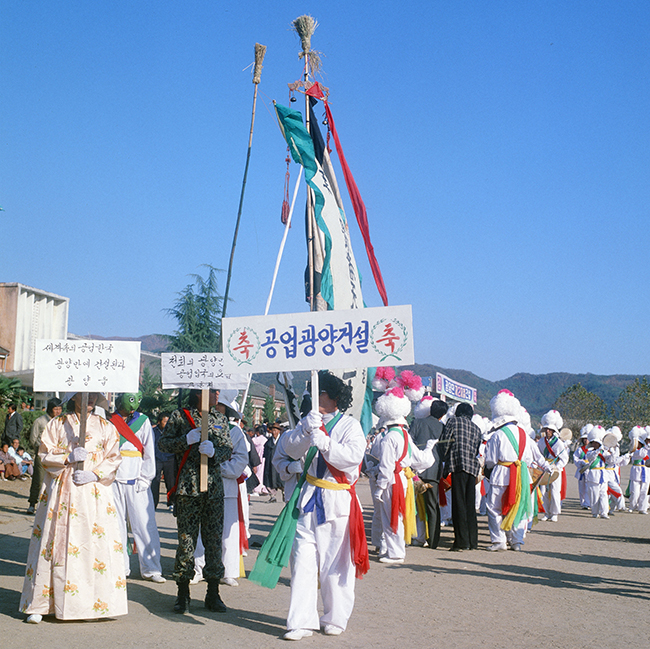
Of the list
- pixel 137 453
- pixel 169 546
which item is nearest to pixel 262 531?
pixel 169 546

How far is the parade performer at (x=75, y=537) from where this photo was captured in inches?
217

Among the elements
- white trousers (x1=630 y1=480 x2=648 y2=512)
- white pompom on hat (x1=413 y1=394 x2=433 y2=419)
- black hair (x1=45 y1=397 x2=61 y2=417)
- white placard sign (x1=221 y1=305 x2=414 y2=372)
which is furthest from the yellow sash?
white trousers (x1=630 y1=480 x2=648 y2=512)

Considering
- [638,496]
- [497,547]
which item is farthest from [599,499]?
[497,547]

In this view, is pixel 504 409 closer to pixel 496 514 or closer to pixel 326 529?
pixel 496 514

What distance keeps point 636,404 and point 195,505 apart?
156 feet

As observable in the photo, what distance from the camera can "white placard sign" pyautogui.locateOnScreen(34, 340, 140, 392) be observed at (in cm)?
586

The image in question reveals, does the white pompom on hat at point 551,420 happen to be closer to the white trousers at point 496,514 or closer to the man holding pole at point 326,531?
the white trousers at point 496,514

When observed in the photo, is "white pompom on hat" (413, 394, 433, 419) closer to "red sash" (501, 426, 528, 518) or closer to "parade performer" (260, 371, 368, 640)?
"red sash" (501, 426, 528, 518)

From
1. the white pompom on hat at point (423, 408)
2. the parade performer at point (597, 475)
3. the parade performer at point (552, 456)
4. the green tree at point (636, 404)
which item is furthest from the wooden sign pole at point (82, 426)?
the green tree at point (636, 404)

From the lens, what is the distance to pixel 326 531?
17.8 feet

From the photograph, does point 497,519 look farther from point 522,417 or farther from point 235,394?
point 235,394

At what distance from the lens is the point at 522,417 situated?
1164 cm

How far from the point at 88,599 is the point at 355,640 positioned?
80.4 inches

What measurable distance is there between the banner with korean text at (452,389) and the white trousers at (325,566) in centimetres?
890
